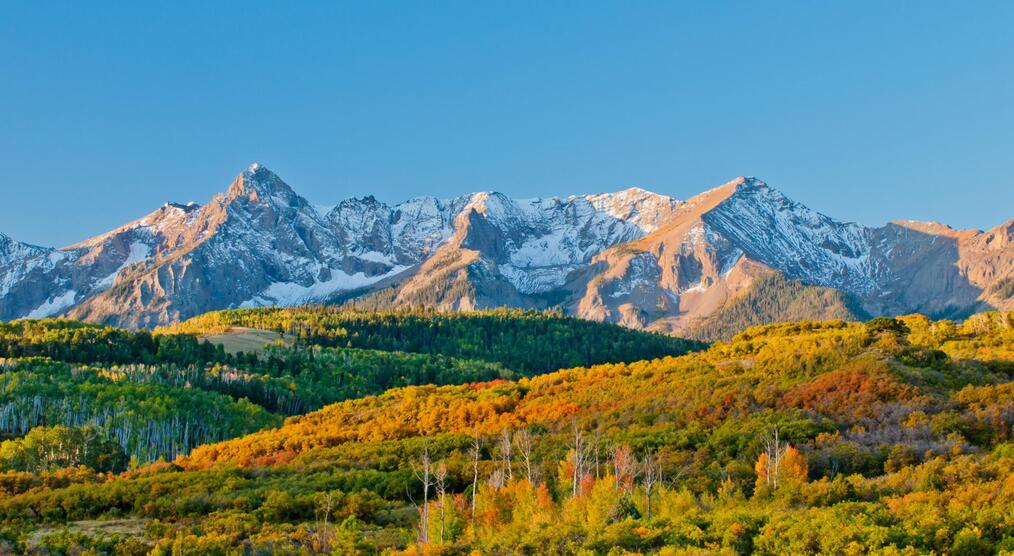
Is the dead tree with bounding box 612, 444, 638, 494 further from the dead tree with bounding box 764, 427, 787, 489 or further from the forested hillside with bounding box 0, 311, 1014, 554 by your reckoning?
the dead tree with bounding box 764, 427, 787, 489

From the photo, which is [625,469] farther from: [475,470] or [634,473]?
[475,470]

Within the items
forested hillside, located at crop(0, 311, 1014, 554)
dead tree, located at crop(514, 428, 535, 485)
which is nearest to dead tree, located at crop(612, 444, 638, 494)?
forested hillside, located at crop(0, 311, 1014, 554)

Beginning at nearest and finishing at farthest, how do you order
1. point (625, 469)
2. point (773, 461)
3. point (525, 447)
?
1. point (625, 469)
2. point (773, 461)
3. point (525, 447)

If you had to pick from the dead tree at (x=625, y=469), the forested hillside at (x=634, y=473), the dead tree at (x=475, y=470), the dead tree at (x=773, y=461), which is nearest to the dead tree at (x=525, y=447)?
the forested hillside at (x=634, y=473)

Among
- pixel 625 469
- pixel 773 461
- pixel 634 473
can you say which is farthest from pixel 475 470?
pixel 773 461

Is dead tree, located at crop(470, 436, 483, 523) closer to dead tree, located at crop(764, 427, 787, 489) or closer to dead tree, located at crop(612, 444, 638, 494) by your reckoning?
dead tree, located at crop(612, 444, 638, 494)

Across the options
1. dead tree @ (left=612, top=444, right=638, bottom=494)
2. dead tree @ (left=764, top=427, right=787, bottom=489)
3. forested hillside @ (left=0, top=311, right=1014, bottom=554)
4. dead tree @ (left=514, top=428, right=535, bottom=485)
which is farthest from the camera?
dead tree @ (left=514, top=428, right=535, bottom=485)

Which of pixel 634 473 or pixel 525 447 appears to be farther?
pixel 525 447

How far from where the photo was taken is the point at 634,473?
6100 cm

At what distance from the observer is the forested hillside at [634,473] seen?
4594 centimetres

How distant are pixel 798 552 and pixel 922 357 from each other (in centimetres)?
5952

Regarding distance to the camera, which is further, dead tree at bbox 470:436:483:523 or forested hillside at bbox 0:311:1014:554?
dead tree at bbox 470:436:483:523

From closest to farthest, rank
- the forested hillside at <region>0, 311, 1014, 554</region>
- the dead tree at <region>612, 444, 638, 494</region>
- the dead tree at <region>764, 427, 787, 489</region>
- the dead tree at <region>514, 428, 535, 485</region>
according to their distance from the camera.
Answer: the forested hillside at <region>0, 311, 1014, 554</region>, the dead tree at <region>764, 427, 787, 489</region>, the dead tree at <region>612, 444, 638, 494</region>, the dead tree at <region>514, 428, 535, 485</region>

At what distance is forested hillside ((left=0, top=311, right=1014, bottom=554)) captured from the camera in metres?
45.9
